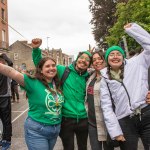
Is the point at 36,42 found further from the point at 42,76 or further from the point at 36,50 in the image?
the point at 42,76

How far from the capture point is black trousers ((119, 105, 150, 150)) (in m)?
3.80

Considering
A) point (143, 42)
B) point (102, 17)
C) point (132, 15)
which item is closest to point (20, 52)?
point (102, 17)

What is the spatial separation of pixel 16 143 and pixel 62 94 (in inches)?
137

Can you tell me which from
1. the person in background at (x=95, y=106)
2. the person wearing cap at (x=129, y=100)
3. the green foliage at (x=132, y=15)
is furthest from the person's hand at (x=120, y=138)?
the green foliage at (x=132, y=15)

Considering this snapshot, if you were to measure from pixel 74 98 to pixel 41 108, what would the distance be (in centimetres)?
60

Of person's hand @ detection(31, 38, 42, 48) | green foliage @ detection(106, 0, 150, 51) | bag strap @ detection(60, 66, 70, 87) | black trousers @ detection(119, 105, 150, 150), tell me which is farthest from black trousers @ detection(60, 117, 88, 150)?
green foliage @ detection(106, 0, 150, 51)

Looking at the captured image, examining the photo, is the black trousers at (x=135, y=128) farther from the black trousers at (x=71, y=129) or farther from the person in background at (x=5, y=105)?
the person in background at (x=5, y=105)

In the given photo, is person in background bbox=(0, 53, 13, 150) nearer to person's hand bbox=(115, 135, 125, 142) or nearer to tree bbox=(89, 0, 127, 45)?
person's hand bbox=(115, 135, 125, 142)

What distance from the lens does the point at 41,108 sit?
400cm

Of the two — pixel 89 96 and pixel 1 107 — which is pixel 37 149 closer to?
pixel 89 96

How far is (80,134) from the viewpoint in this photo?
465 cm

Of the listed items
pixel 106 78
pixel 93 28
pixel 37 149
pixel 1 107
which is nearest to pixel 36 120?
pixel 37 149

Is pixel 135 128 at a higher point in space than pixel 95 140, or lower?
higher

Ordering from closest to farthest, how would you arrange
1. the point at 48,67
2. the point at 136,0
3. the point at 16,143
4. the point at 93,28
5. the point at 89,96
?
1. the point at 48,67
2. the point at 89,96
3. the point at 16,143
4. the point at 136,0
5. the point at 93,28
